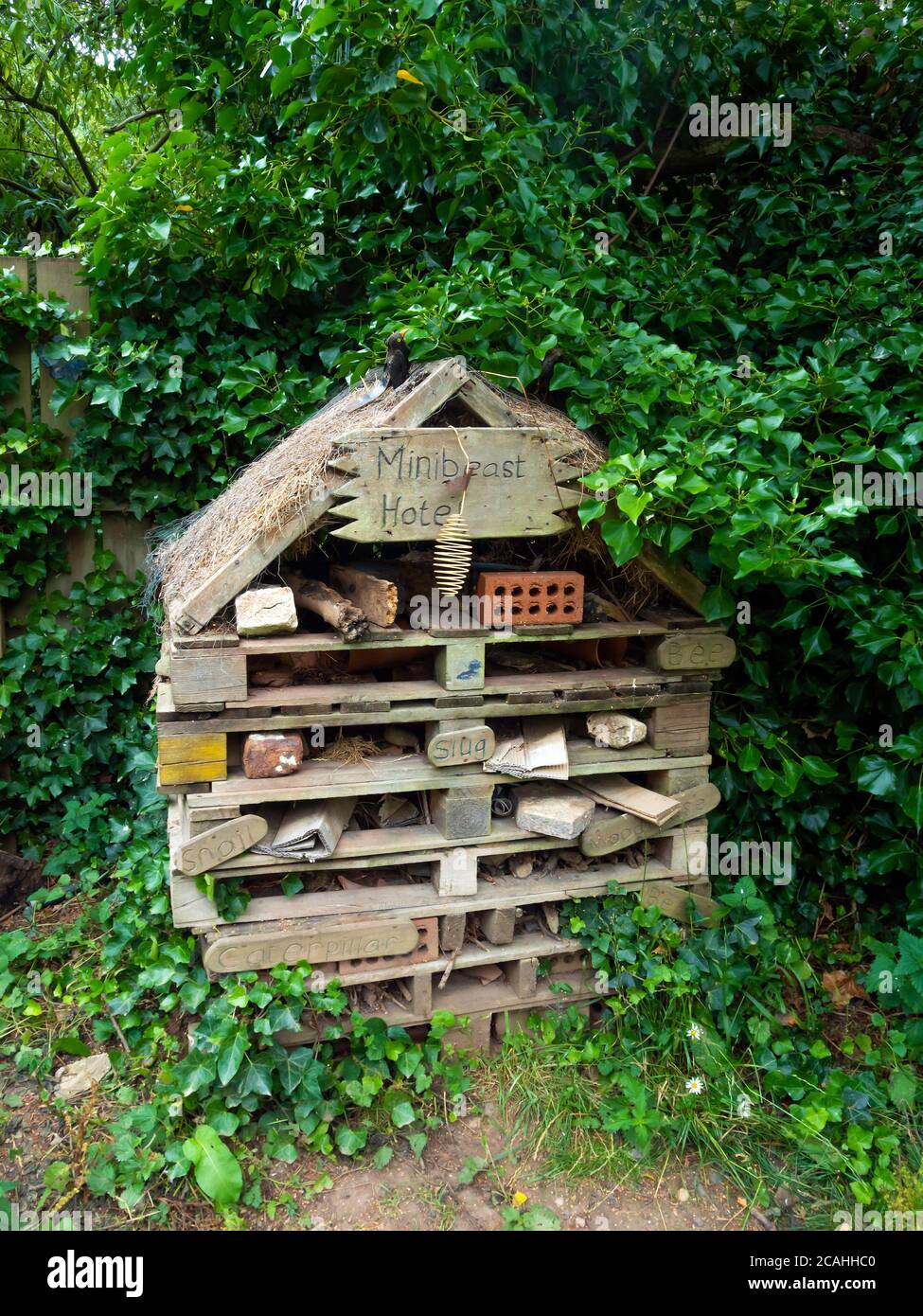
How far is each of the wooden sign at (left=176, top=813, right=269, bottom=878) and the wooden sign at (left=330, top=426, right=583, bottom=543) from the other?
107 cm

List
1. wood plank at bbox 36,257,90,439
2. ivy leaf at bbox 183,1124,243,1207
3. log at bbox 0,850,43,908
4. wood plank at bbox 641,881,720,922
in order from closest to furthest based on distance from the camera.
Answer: ivy leaf at bbox 183,1124,243,1207 < wood plank at bbox 641,881,720,922 < log at bbox 0,850,43,908 < wood plank at bbox 36,257,90,439

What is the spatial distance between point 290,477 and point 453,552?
25.4 inches

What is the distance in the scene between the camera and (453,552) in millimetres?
3176

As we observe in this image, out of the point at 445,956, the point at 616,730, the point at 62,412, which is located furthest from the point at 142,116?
the point at 445,956

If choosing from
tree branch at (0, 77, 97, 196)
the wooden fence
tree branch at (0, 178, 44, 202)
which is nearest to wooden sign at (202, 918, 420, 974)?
the wooden fence

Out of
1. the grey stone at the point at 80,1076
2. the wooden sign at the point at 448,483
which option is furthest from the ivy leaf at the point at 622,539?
the grey stone at the point at 80,1076

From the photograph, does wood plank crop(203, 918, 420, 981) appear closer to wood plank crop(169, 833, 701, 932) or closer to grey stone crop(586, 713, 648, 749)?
wood plank crop(169, 833, 701, 932)

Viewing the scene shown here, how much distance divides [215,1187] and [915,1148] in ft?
7.91

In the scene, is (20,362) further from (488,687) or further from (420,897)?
(420,897)

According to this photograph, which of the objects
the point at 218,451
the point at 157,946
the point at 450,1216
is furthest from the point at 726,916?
the point at 218,451

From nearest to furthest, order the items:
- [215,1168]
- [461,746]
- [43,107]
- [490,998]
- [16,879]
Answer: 1. [215,1168]
2. [461,746]
3. [490,998]
4. [16,879]
5. [43,107]

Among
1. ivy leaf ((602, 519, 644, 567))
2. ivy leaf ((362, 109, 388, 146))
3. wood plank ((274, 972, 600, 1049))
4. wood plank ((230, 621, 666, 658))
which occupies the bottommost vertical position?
wood plank ((274, 972, 600, 1049))

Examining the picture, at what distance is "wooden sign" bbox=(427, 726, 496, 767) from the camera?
3.24 metres

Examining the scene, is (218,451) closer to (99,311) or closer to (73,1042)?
(99,311)
